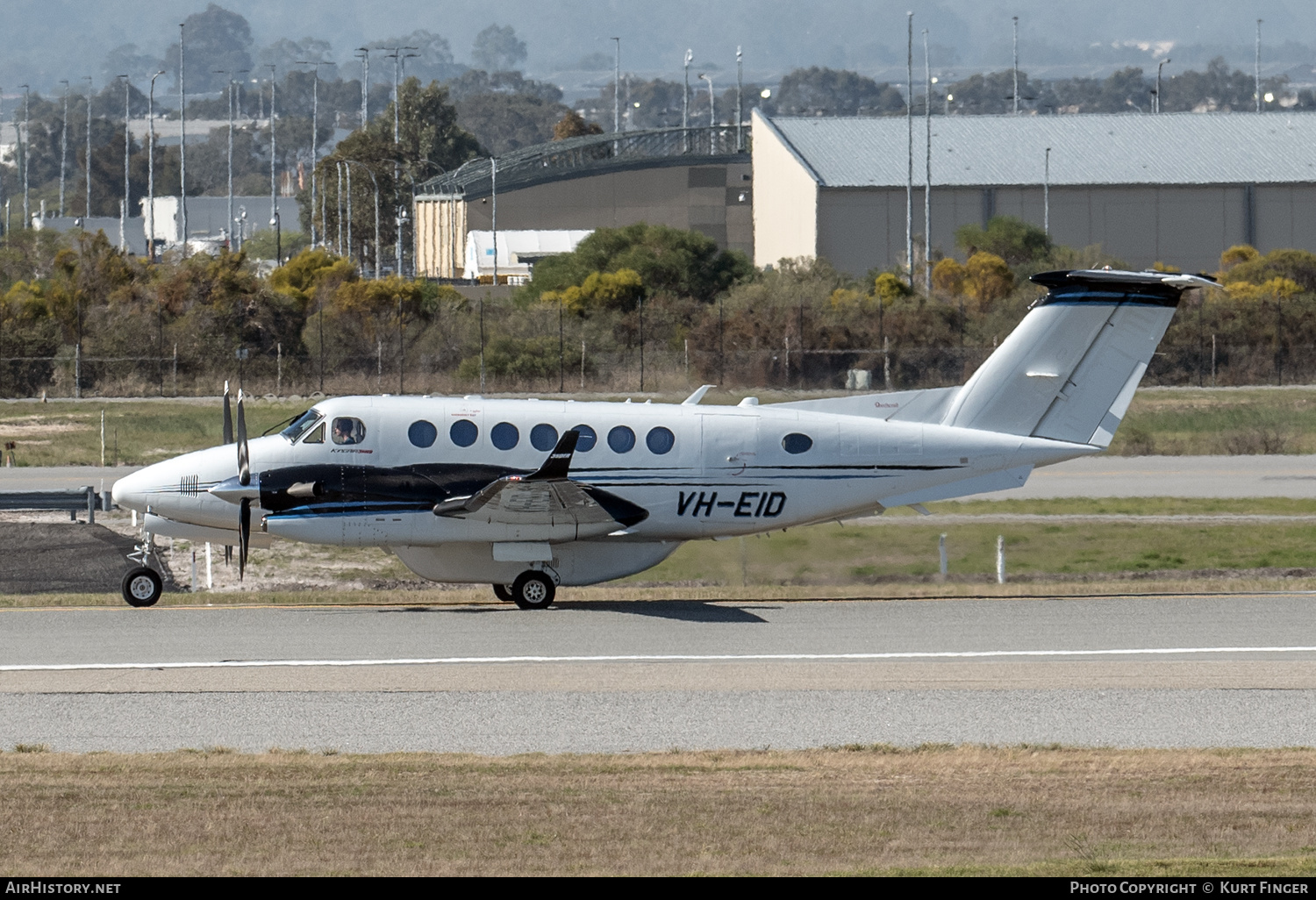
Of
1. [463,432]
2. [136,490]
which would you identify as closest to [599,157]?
[463,432]

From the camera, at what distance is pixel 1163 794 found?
37.4ft

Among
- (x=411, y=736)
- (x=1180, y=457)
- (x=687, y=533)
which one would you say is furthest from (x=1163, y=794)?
(x=1180, y=457)

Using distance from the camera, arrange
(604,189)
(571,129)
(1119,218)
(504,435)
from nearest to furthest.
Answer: (504,435) < (1119,218) < (604,189) < (571,129)

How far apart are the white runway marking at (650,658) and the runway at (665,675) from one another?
5 cm

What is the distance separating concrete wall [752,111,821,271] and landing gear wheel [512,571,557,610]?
209ft

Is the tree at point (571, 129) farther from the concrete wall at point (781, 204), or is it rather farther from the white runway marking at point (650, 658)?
the white runway marking at point (650, 658)

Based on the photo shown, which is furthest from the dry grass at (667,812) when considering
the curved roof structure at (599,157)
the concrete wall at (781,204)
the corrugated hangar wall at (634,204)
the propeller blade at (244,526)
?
the curved roof structure at (599,157)

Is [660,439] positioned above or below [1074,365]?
below

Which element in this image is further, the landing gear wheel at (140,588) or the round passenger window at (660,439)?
the round passenger window at (660,439)

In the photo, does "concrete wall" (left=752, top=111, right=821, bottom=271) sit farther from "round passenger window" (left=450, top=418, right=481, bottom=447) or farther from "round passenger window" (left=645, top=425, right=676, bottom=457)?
"round passenger window" (left=450, top=418, right=481, bottom=447)

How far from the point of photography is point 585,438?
20.2 metres

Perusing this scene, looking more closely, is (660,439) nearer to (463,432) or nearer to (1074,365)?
(463,432)

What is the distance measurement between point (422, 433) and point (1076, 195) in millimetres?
69176

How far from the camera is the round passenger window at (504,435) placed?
65.8 ft
